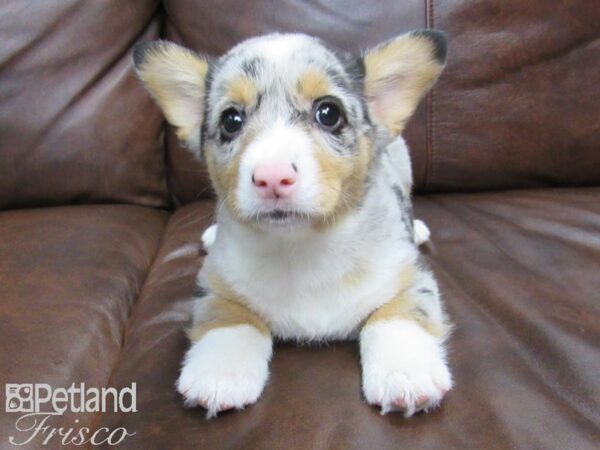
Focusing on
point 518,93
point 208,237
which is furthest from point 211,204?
point 518,93

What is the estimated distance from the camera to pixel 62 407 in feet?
3.80

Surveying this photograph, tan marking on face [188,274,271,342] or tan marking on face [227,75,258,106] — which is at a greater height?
tan marking on face [227,75,258,106]

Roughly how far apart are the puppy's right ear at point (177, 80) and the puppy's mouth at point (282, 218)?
425mm

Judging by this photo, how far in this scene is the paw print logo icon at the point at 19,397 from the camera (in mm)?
1118

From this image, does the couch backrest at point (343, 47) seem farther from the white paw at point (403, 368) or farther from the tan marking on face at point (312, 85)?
the white paw at point (403, 368)

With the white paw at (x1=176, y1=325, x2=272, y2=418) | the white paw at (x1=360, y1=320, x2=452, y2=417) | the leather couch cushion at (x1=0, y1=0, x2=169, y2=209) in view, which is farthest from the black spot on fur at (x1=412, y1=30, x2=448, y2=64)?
the leather couch cushion at (x1=0, y1=0, x2=169, y2=209)

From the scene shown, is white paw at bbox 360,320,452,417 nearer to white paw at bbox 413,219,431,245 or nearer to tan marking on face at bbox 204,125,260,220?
tan marking on face at bbox 204,125,260,220

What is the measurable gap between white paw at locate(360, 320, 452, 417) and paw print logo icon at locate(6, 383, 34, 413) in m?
0.61

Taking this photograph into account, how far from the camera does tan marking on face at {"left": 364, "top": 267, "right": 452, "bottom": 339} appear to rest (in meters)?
1.28

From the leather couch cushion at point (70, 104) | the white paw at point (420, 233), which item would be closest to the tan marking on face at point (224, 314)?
the white paw at point (420, 233)

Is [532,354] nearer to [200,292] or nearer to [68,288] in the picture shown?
[200,292]

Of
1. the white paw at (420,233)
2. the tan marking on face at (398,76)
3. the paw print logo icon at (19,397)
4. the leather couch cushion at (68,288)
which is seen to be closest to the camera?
the paw print logo icon at (19,397)

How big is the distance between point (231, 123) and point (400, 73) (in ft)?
1.29

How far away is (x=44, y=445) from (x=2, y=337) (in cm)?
32
